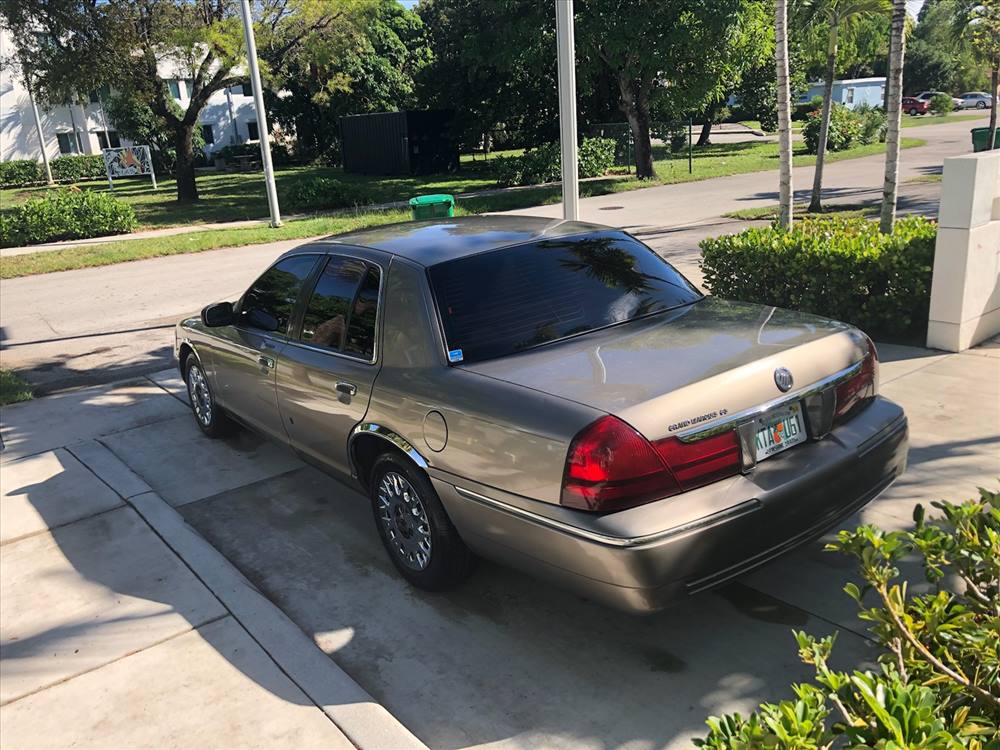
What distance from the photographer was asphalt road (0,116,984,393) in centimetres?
971

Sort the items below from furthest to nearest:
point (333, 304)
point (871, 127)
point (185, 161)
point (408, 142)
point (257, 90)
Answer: point (871, 127), point (408, 142), point (185, 161), point (257, 90), point (333, 304)

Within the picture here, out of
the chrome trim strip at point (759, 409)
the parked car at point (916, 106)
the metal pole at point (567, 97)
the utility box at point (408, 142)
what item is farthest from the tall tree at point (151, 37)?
the parked car at point (916, 106)

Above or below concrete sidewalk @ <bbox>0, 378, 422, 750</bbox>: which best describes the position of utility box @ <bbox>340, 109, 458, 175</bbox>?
above

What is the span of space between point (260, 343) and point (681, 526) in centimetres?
315

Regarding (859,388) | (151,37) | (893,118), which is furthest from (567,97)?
(151,37)

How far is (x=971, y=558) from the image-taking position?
2562 millimetres

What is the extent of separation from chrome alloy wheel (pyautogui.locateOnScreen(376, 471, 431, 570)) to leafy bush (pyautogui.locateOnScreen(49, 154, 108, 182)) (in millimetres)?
47290

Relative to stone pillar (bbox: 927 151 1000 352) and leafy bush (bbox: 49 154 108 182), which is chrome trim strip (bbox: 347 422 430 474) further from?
leafy bush (bbox: 49 154 108 182)

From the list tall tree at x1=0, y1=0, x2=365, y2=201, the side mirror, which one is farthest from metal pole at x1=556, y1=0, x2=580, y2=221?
tall tree at x1=0, y1=0, x2=365, y2=201

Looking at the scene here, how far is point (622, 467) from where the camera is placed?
10.1 feet

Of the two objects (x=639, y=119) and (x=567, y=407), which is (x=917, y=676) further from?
(x=639, y=119)

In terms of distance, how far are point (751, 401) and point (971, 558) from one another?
984 mm

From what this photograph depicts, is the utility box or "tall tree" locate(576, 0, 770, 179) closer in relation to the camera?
"tall tree" locate(576, 0, 770, 179)

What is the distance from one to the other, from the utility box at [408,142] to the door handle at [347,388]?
3109 cm
